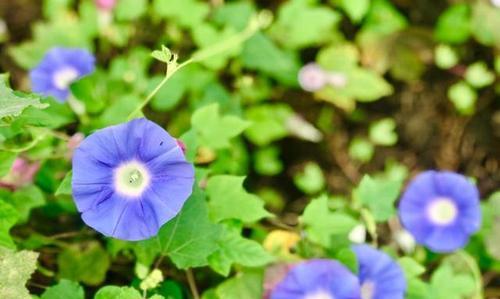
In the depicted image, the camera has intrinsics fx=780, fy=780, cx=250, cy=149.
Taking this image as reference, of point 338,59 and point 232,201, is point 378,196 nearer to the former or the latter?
point 232,201

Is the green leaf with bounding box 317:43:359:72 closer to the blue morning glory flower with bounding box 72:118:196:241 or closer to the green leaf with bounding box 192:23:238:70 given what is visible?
the green leaf with bounding box 192:23:238:70

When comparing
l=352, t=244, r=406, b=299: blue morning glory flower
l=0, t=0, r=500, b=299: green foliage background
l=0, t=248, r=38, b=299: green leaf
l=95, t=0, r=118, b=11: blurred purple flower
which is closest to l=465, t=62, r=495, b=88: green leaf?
l=0, t=0, r=500, b=299: green foliage background

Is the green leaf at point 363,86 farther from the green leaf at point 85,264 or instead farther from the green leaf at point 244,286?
the green leaf at point 85,264

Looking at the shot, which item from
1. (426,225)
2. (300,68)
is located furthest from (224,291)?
(300,68)

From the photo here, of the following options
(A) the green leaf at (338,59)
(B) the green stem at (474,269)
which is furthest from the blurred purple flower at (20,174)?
(B) the green stem at (474,269)

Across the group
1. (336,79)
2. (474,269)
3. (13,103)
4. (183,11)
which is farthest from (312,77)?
(13,103)

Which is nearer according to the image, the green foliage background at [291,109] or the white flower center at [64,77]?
the green foliage background at [291,109]

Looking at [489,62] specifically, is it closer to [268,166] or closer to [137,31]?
[268,166]
